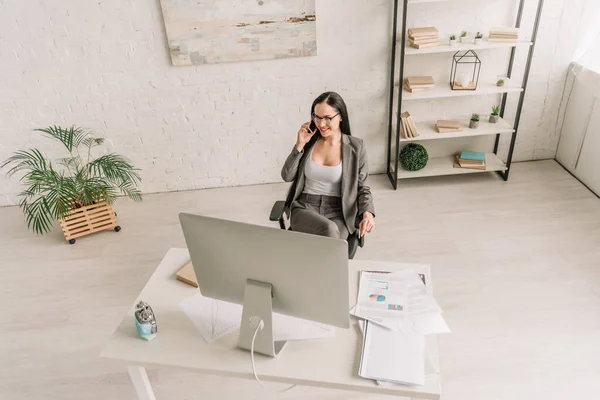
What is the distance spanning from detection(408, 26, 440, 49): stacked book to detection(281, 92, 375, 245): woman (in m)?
1.23

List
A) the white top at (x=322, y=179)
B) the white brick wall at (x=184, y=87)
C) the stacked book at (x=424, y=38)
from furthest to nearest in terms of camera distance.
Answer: the white brick wall at (x=184, y=87)
the stacked book at (x=424, y=38)
the white top at (x=322, y=179)

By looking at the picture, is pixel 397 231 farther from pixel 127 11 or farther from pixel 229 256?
pixel 127 11

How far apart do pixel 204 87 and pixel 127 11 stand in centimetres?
79

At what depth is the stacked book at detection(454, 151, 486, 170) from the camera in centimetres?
395

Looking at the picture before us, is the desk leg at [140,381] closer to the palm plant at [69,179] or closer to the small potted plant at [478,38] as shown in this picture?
the palm plant at [69,179]

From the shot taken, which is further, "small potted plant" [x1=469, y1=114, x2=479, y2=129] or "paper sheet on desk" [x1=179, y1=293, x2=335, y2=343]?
"small potted plant" [x1=469, y1=114, x2=479, y2=129]

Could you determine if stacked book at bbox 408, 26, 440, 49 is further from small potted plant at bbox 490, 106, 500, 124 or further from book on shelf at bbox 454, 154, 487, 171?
book on shelf at bbox 454, 154, 487, 171

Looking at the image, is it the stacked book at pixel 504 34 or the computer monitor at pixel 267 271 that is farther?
the stacked book at pixel 504 34

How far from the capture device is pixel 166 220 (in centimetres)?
378

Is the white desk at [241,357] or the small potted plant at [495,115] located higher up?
the small potted plant at [495,115]

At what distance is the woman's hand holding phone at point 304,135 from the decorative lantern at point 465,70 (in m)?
1.66

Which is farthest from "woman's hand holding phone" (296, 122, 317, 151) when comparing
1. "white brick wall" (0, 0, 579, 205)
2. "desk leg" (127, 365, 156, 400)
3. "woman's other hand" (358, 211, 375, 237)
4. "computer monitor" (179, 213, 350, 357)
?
"desk leg" (127, 365, 156, 400)

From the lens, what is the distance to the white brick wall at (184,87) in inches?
137

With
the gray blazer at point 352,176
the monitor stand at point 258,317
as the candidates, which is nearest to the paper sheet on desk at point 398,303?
the monitor stand at point 258,317
